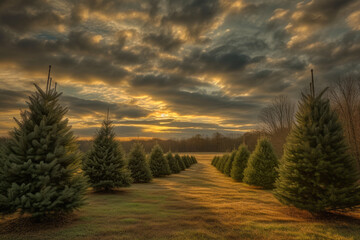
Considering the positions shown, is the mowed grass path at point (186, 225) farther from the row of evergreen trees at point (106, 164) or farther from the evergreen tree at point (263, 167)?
the evergreen tree at point (263, 167)

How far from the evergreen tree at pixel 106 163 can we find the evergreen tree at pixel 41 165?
5.18 meters

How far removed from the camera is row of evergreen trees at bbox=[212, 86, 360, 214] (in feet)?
21.5

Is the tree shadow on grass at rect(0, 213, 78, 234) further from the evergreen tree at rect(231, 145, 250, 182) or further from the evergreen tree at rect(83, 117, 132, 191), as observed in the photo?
the evergreen tree at rect(231, 145, 250, 182)

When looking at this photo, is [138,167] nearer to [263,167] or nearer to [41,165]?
[263,167]

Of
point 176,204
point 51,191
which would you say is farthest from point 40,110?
point 176,204

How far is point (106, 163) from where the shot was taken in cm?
1205

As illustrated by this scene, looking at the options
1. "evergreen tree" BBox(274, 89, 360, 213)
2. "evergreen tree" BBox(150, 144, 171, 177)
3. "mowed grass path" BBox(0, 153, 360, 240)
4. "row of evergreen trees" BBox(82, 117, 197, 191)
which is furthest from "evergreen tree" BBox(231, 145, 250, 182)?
"evergreen tree" BBox(274, 89, 360, 213)

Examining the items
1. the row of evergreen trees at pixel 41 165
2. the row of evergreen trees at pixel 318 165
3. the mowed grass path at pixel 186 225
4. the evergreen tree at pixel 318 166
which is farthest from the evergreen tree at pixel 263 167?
Answer: the row of evergreen trees at pixel 41 165

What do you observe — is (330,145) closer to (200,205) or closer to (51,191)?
(200,205)

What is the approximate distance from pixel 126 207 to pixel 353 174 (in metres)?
8.15

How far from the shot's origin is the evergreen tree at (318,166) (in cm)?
655

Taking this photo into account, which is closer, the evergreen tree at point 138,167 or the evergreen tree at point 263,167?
the evergreen tree at point 263,167

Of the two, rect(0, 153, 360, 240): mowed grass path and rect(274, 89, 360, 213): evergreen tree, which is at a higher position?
rect(274, 89, 360, 213): evergreen tree

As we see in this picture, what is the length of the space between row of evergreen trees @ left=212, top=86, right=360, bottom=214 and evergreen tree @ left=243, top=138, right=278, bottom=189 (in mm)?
7521
